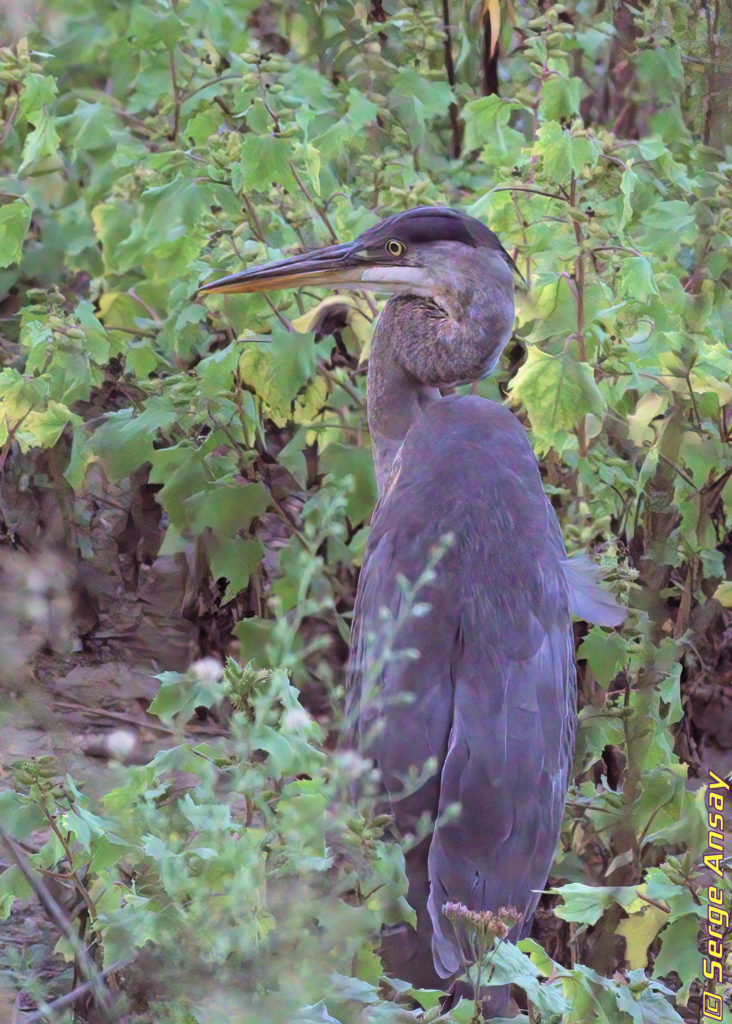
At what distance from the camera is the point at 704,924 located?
2.15 m

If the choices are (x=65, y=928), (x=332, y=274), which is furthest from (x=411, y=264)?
(x=65, y=928)

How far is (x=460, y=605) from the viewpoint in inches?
86.5

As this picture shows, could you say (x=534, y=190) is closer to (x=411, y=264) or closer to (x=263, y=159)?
(x=411, y=264)

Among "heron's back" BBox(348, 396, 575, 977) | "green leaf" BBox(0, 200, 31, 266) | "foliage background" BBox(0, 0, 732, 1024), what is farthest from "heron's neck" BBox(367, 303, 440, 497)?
"green leaf" BBox(0, 200, 31, 266)

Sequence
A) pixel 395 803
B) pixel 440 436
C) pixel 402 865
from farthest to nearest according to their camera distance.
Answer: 1. pixel 440 436
2. pixel 395 803
3. pixel 402 865

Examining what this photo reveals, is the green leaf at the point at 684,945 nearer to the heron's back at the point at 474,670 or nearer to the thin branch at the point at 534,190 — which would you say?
the heron's back at the point at 474,670

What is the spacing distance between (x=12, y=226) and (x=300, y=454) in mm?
784

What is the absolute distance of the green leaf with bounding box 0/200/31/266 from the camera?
9.52ft

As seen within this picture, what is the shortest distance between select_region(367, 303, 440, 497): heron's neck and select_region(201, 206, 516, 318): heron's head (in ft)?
0.33

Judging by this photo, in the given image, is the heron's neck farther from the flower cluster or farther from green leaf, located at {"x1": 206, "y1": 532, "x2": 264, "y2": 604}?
the flower cluster

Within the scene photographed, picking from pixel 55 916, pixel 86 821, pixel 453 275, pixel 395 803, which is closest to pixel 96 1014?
pixel 55 916

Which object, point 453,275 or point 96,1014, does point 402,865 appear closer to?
point 96,1014

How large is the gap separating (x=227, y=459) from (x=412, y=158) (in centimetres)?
97

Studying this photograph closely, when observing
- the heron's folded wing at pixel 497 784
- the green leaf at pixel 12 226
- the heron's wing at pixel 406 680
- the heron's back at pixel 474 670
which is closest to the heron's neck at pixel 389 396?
the heron's back at pixel 474 670
